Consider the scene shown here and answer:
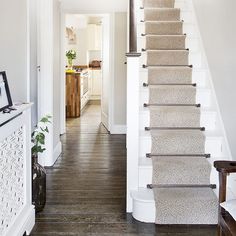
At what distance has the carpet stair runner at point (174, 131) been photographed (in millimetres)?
3244

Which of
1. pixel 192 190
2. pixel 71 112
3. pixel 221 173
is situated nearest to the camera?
pixel 221 173

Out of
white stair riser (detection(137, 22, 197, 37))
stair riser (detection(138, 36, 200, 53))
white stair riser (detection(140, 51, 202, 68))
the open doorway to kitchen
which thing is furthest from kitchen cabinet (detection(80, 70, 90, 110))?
white stair riser (detection(140, 51, 202, 68))

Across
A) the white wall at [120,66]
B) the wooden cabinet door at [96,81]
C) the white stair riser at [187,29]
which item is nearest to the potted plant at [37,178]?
the white stair riser at [187,29]

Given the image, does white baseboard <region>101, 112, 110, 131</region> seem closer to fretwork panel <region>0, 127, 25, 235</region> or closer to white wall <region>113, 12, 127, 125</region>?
white wall <region>113, 12, 127, 125</region>

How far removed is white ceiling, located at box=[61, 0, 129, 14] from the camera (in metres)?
6.45

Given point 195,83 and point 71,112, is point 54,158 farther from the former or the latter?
point 71,112

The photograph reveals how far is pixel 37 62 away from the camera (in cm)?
485

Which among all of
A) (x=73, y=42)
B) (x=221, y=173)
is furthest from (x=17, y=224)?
(x=73, y=42)

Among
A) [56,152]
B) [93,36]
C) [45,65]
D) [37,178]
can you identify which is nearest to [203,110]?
[37,178]

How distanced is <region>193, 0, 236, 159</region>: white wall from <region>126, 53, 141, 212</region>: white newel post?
826 millimetres

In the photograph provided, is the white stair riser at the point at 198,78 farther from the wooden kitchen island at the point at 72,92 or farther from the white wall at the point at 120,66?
the wooden kitchen island at the point at 72,92

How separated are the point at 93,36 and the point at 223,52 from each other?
9.18m

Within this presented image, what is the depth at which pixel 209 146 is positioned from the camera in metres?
3.86

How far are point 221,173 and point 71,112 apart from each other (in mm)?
6851
